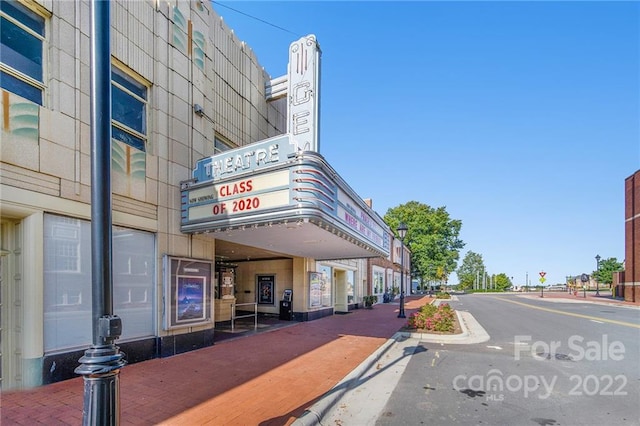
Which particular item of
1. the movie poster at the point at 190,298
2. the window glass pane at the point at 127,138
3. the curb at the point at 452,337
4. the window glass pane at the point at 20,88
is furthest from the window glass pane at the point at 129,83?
the curb at the point at 452,337

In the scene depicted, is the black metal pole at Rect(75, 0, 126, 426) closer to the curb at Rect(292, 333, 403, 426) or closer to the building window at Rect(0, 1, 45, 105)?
the curb at Rect(292, 333, 403, 426)

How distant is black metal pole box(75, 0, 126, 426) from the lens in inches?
97.7

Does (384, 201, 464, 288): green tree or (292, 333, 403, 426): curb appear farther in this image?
(384, 201, 464, 288): green tree

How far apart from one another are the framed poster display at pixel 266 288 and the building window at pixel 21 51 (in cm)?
1277

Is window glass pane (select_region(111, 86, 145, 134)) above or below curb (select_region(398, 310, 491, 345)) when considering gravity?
above

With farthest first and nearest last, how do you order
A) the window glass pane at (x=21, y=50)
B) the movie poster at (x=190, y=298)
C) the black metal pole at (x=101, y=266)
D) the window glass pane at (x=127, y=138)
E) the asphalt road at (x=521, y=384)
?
the movie poster at (x=190, y=298) → the window glass pane at (x=127, y=138) → the window glass pane at (x=21, y=50) → the asphalt road at (x=521, y=384) → the black metal pole at (x=101, y=266)

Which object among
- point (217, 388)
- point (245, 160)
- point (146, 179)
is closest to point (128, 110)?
point (146, 179)

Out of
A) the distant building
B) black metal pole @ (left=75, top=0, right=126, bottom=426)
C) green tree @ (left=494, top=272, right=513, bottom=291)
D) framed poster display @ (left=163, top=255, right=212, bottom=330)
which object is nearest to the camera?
black metal pole @ (left=75, top=0, right=126, bottom=426)

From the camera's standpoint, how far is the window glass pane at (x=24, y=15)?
5980 mm

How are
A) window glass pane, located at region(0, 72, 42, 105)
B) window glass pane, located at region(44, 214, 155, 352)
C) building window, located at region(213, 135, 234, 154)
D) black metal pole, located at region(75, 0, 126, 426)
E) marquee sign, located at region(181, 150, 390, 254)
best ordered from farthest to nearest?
building window, located at region(213, 135, 234, 154)
marquee sign, located at region(181, 150, 390, 254)
window glass pane, located at region(44, 214, 155, 352)
window glass pane, located at region(0, 72, 42, 105)
black metal pole, located at region(75, 0, 126, 426)

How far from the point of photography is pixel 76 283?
254 inches

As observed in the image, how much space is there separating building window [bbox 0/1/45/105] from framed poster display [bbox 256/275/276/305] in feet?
41.9

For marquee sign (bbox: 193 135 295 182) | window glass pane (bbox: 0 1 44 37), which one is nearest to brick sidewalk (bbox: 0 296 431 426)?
marquee sign (bbox: 193 135 295 182)

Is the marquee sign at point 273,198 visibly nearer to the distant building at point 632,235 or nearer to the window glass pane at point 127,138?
the window glass pane at point 127,138
